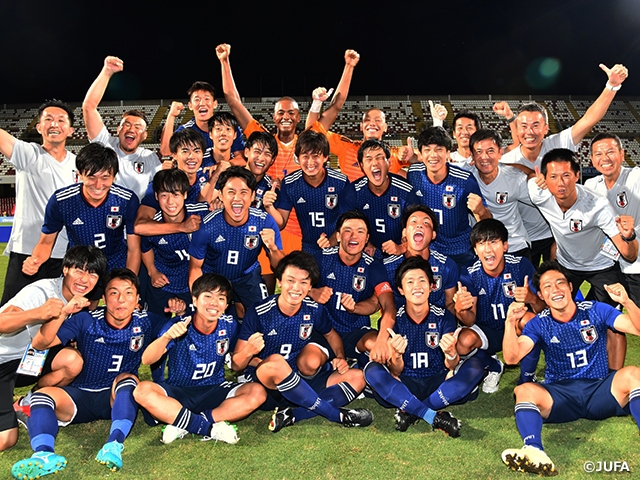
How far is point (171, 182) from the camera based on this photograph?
14.7 feet

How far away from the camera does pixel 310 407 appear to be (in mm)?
3602

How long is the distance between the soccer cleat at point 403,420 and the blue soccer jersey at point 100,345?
189 centimetres

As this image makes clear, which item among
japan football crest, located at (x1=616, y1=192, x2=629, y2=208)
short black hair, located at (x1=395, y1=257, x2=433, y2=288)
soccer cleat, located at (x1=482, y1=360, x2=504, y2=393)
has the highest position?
japan football crest, located at (x1=616, y1=192, x2=629, y2=208)

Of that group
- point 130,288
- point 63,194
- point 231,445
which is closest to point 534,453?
point 231,445

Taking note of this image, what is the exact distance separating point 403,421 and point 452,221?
2.02 m

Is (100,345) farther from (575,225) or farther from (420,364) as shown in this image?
(575,225)

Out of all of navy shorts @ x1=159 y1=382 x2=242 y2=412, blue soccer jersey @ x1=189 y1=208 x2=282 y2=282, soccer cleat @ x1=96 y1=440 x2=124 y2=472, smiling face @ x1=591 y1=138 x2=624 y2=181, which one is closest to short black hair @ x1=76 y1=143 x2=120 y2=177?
blue soccer jersey @ x1=189 y1=208 x2=282 y2=282

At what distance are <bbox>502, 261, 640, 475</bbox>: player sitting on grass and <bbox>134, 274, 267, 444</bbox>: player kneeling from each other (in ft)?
5.77

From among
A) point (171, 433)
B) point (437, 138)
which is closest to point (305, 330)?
point (171, 433)

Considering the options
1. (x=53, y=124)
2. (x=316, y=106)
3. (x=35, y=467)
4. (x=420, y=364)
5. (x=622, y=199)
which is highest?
(x=316, y=106)

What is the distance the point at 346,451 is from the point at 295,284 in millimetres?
1196

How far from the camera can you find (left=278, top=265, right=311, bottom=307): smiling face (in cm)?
383

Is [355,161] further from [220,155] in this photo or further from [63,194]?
[63,194]

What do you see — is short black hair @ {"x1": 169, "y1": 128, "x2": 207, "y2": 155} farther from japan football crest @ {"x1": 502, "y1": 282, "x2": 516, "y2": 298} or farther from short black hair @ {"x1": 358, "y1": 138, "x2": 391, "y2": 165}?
japan football crest @ {"x1": 502, "y1": 282, "x2": 516, "y2": 298}
